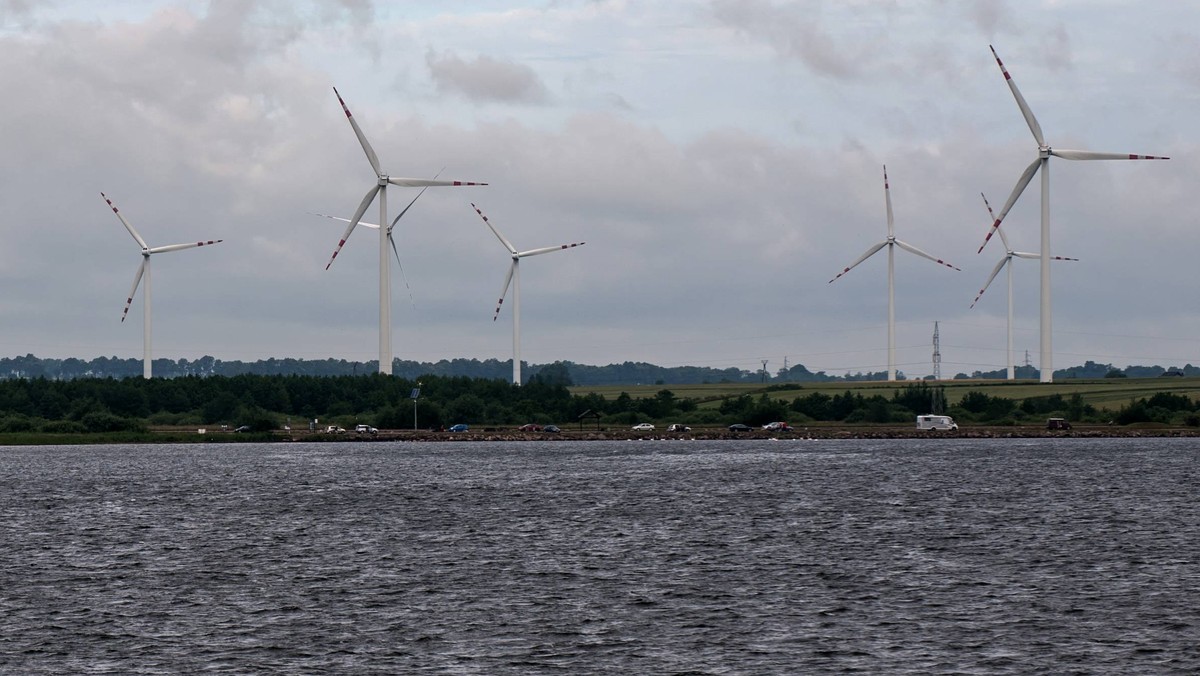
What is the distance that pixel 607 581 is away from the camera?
70.2 meters

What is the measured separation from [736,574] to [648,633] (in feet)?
56.8

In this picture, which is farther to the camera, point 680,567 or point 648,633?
point 680,567

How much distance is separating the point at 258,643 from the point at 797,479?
10148cm

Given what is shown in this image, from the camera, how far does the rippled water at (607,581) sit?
51.5 m

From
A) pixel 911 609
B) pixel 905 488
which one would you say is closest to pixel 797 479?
pixel 905 488

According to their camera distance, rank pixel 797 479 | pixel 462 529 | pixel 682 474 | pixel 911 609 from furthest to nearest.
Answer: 1. pixel 682 474
2. pixel 797 479
3. pixel 462 529
4. pixel 911 609

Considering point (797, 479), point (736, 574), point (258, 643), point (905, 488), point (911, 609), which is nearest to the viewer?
point (258, 643)

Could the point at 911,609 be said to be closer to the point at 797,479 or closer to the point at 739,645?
the point at 739,645

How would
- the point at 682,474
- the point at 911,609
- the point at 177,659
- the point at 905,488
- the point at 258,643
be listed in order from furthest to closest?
the point at 682,474 → the point at 905,488 → the point at 911,609 → the point at 258,643 → the point at 177,659

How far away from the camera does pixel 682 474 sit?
536 feet

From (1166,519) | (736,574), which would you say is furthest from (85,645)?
(1166,519)

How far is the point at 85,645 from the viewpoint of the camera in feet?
175

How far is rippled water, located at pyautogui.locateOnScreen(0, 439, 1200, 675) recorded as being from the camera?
2026 inches

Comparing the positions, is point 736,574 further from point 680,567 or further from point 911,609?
point 911,609
